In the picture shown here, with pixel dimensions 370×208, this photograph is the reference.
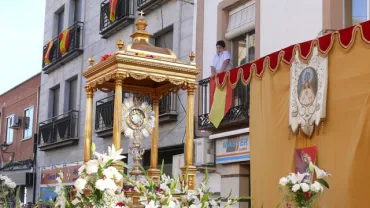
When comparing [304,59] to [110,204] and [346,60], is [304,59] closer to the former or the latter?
[346,60]

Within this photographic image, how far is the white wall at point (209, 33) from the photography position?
12170 millimetres

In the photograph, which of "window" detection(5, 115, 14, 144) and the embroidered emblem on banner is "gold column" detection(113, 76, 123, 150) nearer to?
the embroidered emblem on banner

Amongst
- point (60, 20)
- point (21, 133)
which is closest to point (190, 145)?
point (60, 20)

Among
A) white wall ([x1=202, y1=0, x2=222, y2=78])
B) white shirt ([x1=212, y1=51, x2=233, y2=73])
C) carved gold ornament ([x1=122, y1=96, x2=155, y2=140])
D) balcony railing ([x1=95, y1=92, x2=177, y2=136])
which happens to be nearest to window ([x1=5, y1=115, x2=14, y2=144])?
balcony railing ([x1=95, y1=92, x2=177, y2=136])

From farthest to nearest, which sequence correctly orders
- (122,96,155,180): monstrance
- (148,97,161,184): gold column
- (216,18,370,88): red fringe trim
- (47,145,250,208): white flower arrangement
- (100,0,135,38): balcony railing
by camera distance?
(100,0,135,38): balcony railing < (148,97,161,184): gold column < (122,96,155,180): monstrance < (216,18,370,88): red fringe trim < (47,145,250,208): white flower arrangement

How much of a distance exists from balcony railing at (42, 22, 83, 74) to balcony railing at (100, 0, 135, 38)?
1892 millimetres

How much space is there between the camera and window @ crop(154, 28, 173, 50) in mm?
14031

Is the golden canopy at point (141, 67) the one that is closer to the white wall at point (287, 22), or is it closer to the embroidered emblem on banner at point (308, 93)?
the embroidered emblem on banner at point (308, 93)

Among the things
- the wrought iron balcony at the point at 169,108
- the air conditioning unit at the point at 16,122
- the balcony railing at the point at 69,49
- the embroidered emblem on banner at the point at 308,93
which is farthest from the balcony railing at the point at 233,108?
the air conditioning unit at the point at 16,122

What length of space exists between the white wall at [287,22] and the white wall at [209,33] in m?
1.51

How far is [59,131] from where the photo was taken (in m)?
19.4

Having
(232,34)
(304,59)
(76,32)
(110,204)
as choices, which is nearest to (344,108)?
(304,59)

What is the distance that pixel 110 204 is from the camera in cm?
480

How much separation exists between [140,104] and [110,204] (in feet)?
12.7
